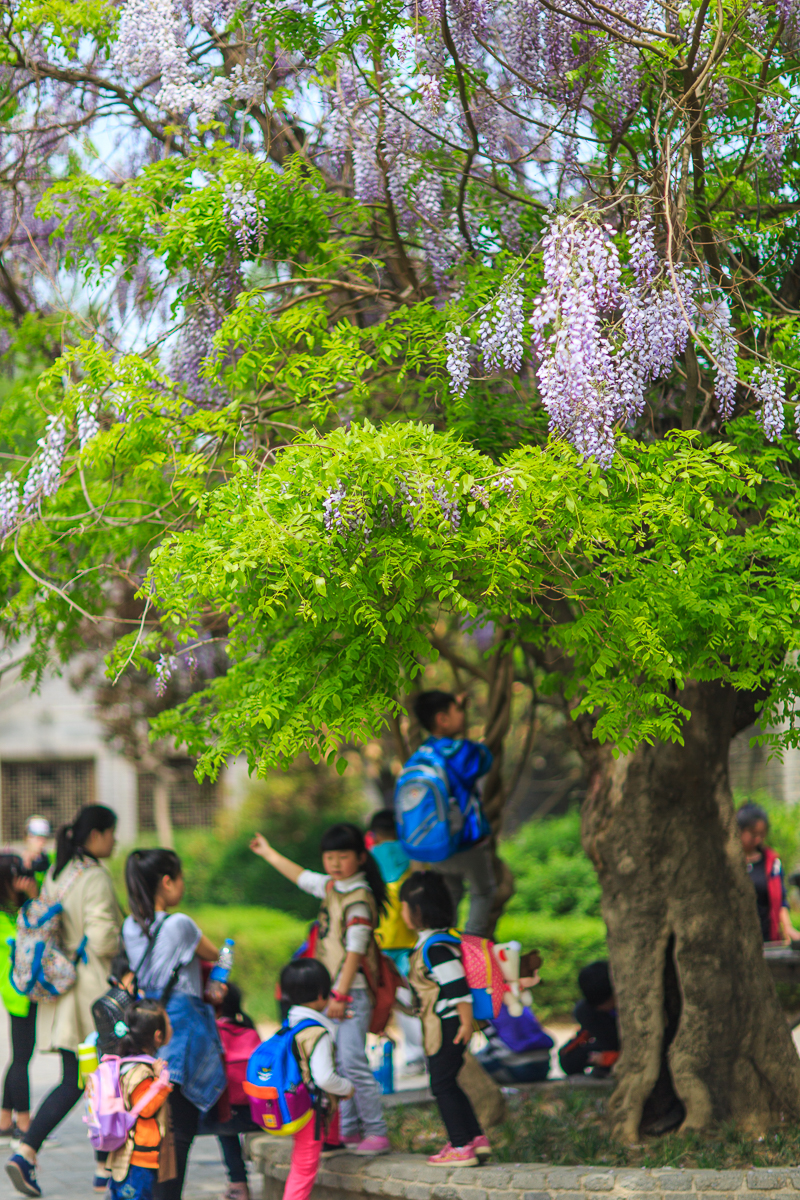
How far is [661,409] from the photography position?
5.15 metres

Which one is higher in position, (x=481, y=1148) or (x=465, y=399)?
(x=465, y=399)

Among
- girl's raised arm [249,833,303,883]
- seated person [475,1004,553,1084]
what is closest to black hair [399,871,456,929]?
girl's raised arm [249,833,303,883]

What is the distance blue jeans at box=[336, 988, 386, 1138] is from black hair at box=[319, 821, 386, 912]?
1.43ft

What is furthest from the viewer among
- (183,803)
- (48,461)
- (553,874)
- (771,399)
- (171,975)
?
(183,803)

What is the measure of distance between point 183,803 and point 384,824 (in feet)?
48.7

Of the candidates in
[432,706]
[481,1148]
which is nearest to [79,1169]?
[481,1148]

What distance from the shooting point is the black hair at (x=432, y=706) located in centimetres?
593

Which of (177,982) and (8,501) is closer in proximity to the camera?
(8,501)

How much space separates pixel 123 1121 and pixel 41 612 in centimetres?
212

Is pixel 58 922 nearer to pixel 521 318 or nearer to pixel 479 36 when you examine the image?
pixel 521 318

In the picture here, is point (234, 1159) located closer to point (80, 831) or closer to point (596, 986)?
point (80, 831)

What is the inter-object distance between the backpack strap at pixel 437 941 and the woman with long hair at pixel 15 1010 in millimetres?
2375

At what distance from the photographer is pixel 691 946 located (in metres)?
5.63

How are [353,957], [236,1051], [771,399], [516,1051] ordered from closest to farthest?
1. [771,399]
2. [353,957]
3. [236,1051]
4. [516,1051]
